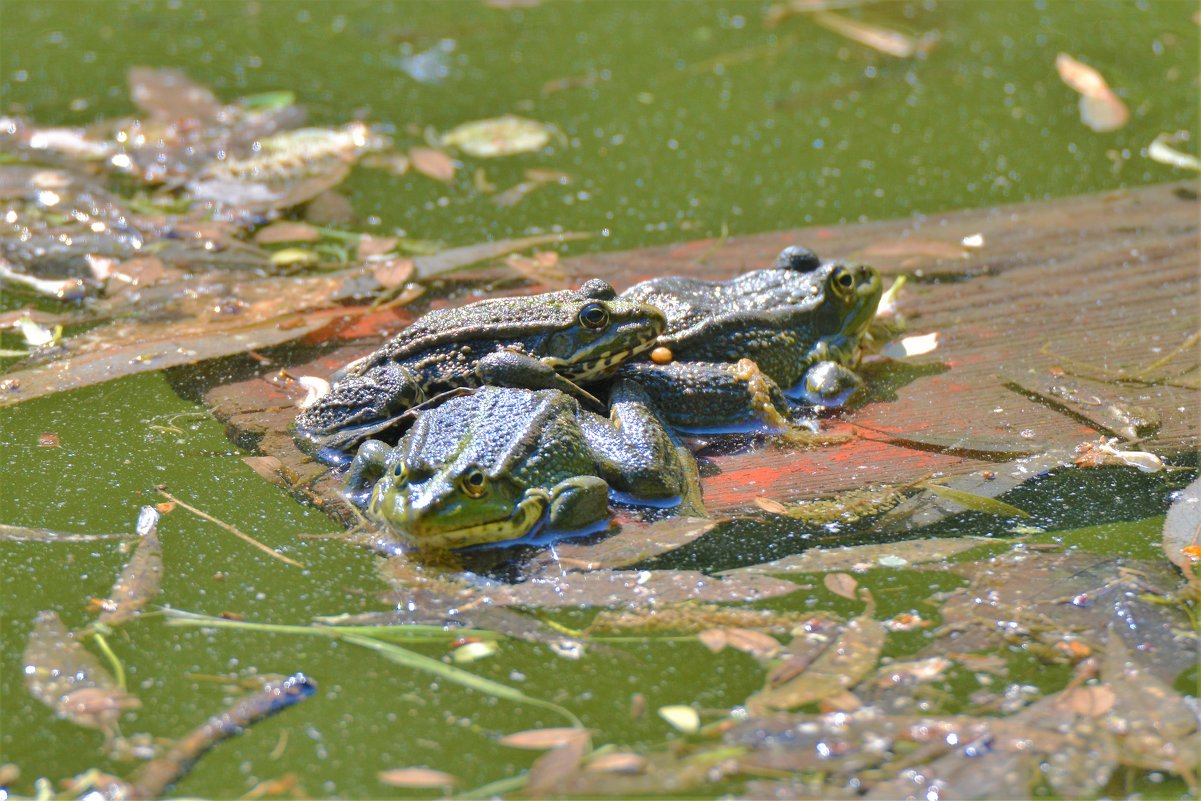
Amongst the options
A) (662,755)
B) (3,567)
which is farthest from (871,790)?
(3,567)

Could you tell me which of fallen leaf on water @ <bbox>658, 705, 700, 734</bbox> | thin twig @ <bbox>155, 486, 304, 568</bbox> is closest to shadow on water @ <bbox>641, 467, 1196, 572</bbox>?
fallen leaf on water @ <bbox>658, 705, 700, 734</bbox>

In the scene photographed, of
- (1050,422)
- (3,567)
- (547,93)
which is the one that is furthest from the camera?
(547,93)

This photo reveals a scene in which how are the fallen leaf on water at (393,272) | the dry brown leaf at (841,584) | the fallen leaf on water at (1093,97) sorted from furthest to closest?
1. the fallen leaf on water at (1093,97)
2. the fallen leaf on water at (393,272)
3. the dry brown leaf at (841,584)

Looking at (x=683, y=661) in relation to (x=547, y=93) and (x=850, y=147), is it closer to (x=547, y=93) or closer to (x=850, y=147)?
(x=850, y=147)

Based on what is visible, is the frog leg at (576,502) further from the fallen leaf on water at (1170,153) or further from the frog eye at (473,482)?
the fallen leaf on water at (1170,153)

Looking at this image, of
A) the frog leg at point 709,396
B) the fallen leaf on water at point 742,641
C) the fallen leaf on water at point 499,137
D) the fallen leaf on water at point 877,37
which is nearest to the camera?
the fallen leaf on water at point 742,641

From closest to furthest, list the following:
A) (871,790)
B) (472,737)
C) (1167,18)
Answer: (871,790)
(472,737)
(1167,18)

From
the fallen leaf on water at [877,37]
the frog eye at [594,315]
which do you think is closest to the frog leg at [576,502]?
the frog eye at [594,315]
